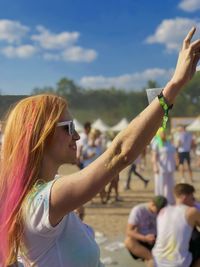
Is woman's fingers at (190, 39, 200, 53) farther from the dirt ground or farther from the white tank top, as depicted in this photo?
the dirt ground

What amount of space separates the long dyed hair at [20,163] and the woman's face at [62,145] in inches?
1.0

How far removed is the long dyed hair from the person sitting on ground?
9.77 feet

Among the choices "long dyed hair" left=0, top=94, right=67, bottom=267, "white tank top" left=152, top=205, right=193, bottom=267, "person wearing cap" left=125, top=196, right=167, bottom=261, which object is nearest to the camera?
"long dyed hair" left=0, top=94, right=67, bottom=267

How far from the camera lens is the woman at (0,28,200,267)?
133 centimetres

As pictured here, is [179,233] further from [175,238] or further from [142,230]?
[142,230]

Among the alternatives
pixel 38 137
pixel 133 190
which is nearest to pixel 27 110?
pixel 38 137

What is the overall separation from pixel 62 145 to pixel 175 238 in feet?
9.91

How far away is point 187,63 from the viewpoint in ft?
4.46

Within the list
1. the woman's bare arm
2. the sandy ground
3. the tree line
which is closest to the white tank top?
the sandy ground

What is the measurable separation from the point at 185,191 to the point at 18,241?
3.12 meters

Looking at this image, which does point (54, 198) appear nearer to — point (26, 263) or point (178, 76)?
point (26, 263)

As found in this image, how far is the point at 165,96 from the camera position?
1.35 meters

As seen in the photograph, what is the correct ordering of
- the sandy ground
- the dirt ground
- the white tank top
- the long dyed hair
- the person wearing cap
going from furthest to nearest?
the dirt ground
the sandy ground
the person wearing cap
the white tank top
the long dyed hair

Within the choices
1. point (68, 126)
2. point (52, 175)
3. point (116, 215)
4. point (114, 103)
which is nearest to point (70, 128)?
point (68, 126)
